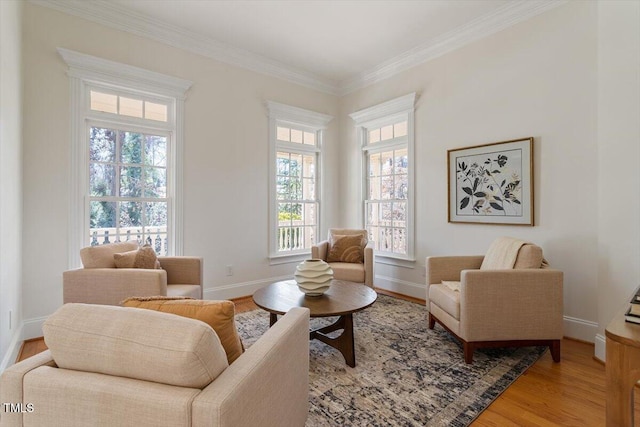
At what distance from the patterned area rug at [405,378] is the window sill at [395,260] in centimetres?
119

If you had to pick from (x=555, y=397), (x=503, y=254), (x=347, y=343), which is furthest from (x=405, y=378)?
(x=503, y=254)

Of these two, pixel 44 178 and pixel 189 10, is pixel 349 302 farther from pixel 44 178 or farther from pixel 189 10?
pixel 189 10

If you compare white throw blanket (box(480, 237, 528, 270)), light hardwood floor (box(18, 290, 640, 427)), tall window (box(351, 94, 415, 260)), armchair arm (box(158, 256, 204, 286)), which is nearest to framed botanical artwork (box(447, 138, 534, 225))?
white throw blanket (box(480, 237, 528, 270))

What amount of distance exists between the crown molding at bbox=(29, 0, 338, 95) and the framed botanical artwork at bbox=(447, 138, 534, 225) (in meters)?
2.43

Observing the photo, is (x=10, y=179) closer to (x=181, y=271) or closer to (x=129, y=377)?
(x=181, y=271)

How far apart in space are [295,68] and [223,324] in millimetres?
4194

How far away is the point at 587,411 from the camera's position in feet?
5.96

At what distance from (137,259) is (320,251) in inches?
80.9

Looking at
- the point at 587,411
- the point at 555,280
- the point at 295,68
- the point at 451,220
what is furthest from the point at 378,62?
the point at 587,411

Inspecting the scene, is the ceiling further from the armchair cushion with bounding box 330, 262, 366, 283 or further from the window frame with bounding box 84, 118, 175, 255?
the armchair cushion with bounding box 330, 262, 366, 283

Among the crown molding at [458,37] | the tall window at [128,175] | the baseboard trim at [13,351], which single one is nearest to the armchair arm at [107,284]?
the baseboard trim at [13,351]

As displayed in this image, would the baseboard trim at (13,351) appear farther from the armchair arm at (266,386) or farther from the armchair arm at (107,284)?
the armchair arm at (266,386)

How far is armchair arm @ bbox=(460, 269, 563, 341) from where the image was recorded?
7.65 ft

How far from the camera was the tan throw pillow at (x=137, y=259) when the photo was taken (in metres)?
2.58
